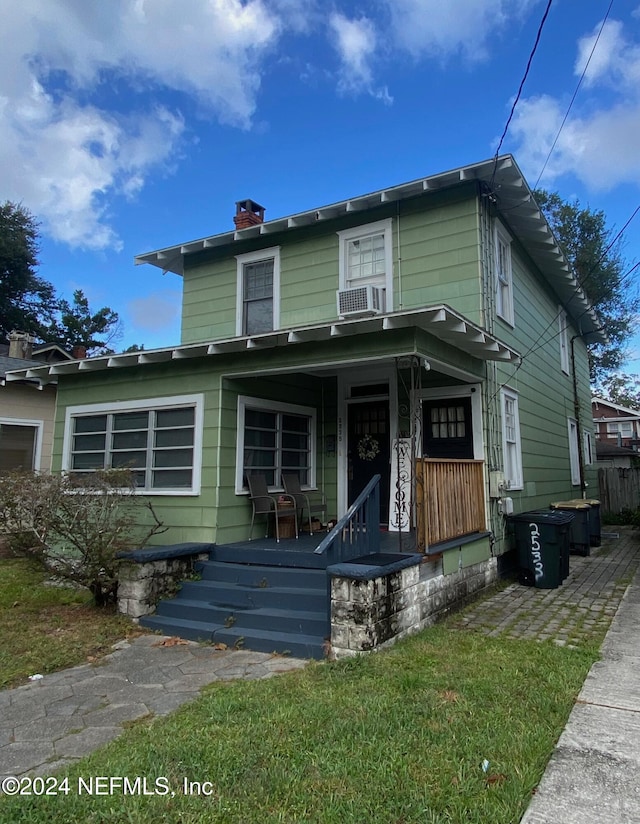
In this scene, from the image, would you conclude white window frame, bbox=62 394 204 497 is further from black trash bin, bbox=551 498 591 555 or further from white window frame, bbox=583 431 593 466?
white window frame, bbox=583 431 593 466

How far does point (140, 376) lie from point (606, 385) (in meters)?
44.7

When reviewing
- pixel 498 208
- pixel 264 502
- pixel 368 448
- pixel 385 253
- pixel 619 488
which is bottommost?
pixel 264 502

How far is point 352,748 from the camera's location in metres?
2.93

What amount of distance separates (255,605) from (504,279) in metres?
6.26

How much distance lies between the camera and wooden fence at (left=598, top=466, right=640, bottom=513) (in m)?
16.5

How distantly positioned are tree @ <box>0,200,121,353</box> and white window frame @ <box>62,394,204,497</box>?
73.3ft

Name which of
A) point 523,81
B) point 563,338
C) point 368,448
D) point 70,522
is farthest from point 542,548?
point 563,338

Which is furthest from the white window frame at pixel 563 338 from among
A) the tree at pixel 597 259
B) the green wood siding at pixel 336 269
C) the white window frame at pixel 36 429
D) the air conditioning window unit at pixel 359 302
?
the white window frame at pixel 36 429

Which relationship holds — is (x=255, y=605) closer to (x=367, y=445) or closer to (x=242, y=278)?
(x=367, y=445)

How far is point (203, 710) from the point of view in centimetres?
354

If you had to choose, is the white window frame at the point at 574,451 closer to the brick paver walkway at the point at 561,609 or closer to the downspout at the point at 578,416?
the downspout at the point at 578,416

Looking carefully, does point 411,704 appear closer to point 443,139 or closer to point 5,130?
point 443,139

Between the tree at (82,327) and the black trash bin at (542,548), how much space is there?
98.9 ft

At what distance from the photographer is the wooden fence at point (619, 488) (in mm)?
16500
